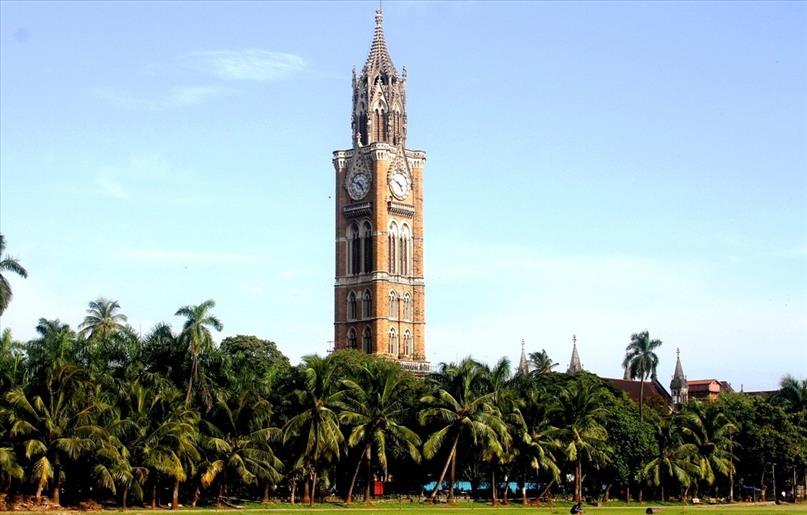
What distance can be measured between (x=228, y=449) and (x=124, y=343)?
9.35m

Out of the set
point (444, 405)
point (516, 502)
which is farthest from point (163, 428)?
point (516, 502)

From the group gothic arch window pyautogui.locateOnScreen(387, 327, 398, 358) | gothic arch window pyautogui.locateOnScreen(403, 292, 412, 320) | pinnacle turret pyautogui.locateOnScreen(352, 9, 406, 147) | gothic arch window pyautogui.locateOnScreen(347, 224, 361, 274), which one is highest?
pinnacle turret pyautogui.locateOnScreen(352, 9, 406, 147)

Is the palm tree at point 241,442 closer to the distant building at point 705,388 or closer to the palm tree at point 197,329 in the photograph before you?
the palm tree at point 197,329

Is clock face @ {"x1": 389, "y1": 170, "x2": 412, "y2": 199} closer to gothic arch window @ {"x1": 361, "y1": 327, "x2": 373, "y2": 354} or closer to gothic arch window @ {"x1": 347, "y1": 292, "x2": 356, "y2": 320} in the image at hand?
gothic arch window @ {"x1": 347, "y1": 292, "x2": 356, "y2": 320}

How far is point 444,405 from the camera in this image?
292ft

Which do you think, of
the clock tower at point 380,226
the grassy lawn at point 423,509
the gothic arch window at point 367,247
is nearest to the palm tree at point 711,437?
the grassy lawn at point 423,509

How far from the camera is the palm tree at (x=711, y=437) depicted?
106062mm

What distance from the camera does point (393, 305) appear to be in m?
155

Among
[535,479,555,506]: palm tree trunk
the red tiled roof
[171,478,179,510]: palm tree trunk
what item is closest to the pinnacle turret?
the red tiled roof

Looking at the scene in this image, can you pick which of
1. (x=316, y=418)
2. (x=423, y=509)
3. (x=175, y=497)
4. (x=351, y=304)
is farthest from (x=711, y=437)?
(x=351, y=304)

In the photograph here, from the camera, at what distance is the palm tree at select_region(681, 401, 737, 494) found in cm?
10606

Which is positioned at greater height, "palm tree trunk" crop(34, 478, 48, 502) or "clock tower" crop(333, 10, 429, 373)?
"clock tower" crop(333, 10, 429, 373)

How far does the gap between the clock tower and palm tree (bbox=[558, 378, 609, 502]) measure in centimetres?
5595

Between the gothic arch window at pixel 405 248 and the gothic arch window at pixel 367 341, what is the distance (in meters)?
8.48
